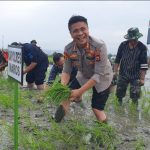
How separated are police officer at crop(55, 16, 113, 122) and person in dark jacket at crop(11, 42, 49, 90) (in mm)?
3223

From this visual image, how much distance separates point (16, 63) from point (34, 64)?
440 cm

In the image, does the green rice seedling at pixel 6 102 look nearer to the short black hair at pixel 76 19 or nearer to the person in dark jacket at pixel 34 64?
the person in dark jacket at pixel 34 64

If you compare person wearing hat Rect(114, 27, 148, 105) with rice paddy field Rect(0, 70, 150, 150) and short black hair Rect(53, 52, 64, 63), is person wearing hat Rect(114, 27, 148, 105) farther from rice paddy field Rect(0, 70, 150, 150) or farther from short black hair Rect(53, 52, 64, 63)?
short black hair Rect(53, 52, 64, 63)

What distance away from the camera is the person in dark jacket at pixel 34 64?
7980 mm

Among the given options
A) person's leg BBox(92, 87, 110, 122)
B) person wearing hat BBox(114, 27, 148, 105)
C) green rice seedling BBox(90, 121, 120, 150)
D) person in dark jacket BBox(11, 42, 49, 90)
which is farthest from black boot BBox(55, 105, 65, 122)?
person in dark jacket BBox(11, 42, 49, 90)

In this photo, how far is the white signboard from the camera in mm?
3586

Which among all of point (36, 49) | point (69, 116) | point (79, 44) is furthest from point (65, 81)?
point (36, 49)

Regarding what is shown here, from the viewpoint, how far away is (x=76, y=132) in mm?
4430

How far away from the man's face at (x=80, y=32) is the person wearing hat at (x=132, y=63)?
243 cm

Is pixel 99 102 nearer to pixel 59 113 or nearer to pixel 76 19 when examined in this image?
pixel 59 113

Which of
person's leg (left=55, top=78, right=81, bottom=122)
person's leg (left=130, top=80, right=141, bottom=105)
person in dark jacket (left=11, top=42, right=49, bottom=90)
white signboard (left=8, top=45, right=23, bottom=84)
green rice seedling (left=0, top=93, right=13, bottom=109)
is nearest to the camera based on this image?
white signboard (left=8, top=45, right=23, bottom=84)

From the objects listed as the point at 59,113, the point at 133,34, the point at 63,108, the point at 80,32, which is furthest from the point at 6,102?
the point at 80,32

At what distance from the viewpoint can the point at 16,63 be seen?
3.73 metres

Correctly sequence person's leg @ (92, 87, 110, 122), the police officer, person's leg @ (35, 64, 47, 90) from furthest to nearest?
person's leg @ (35, 64, 47, 90)
person's leg @ (92, 87, 110, 122)
the police officer
